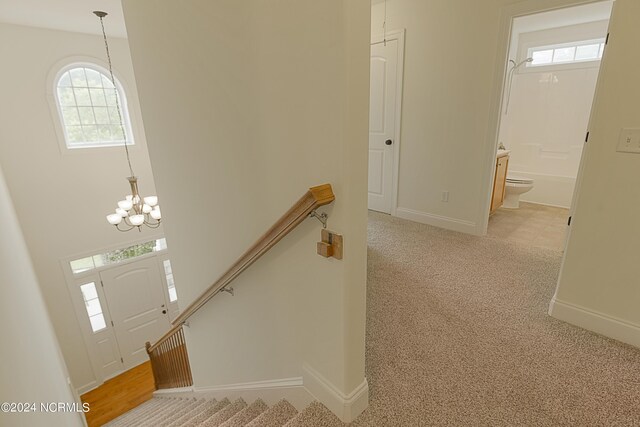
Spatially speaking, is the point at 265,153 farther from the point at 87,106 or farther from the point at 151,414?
the point at 87,106

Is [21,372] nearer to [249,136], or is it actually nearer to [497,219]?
[249,136]

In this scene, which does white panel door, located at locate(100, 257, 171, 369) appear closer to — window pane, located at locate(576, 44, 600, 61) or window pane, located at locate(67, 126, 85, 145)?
window pane, located at locate(67, 126, 85, 145)

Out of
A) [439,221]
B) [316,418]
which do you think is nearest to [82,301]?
[316,418]

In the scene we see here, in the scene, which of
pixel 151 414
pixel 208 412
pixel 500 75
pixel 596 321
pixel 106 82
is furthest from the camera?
pixel 106 82

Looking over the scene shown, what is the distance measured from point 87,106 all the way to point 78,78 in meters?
0.35

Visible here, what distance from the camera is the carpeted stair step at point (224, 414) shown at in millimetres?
1790

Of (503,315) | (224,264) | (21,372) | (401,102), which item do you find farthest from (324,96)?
(401,102)

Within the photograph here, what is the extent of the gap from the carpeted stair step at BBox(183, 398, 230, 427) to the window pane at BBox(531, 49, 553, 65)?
19.7ft

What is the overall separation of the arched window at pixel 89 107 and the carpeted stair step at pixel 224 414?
4019mm

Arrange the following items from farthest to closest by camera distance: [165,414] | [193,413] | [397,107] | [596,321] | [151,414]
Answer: [397,107] → [151,414] → [165,414] → [193,413] → [596,321]

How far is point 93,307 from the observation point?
4.62m

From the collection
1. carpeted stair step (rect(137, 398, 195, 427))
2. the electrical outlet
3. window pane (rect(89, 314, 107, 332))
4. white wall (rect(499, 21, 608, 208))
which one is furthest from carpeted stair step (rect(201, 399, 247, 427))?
white wall (rect(499, 21, 608, 208))

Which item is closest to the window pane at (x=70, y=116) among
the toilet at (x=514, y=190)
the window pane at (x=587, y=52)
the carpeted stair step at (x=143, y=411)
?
the carpeted stair step at (x=143, y=411)

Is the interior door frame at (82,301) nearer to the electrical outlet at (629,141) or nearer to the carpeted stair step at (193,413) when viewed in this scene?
the carpeted stair step at (193,413)
